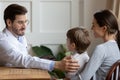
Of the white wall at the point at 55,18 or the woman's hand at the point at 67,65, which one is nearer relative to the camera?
A: the woman's hand at the point at 67,65

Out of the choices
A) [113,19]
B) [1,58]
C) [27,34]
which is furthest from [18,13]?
[27,34]

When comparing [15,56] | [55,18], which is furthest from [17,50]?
[55,18]

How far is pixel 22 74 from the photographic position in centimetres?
189

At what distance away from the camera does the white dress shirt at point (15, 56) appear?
80.4 inches

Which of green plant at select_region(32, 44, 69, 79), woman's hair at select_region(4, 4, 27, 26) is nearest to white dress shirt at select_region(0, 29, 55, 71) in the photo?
woman's hair at select_region(4, 4, 27, 26)

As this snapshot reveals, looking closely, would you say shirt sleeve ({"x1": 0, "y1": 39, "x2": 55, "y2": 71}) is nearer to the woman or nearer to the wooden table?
the wooden table

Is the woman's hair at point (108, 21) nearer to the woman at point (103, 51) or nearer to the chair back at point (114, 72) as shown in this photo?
the woman at point (103, 51)

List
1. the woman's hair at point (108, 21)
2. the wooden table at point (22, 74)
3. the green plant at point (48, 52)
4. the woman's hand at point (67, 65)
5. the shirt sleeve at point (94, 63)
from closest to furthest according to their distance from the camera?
1. the wooden table at point (22, 74)
2. the woman's hand at point (67, 65)
3. the shirt sleeve at point (94, 63)
4. the woman's hair at point (108, 21)
5. the green plant at point (48, 52)

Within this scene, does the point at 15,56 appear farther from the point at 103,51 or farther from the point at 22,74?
the point at 103,51

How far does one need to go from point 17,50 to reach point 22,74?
288mm

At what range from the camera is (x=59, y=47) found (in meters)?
4.15

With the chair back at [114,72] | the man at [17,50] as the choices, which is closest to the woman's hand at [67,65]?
the man at [17,50]

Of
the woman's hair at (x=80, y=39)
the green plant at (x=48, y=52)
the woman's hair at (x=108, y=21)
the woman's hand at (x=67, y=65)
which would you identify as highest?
the woman's hair at (x=108, y=21)

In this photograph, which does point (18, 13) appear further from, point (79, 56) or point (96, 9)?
point (96, 9)
